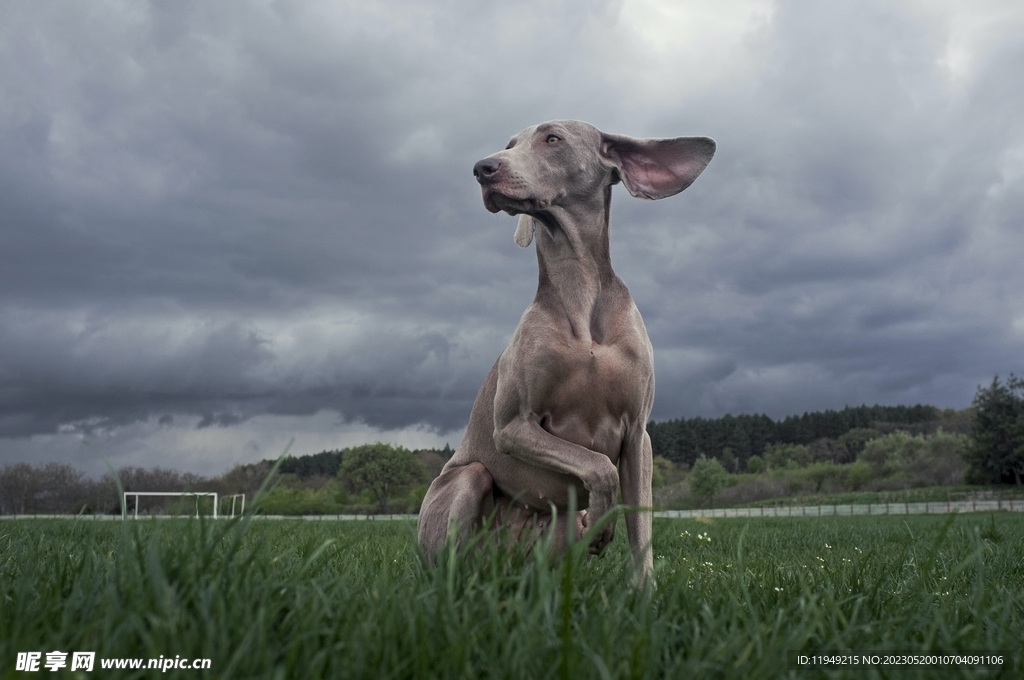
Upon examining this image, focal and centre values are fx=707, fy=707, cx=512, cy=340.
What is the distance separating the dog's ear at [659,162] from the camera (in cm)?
455

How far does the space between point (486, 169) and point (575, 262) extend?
0.78 meters

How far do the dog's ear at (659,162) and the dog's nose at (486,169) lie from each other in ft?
2.96

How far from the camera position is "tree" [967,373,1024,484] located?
65438 mm

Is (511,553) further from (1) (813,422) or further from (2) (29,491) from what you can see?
(1) (813,422)

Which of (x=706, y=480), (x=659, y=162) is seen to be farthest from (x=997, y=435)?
(x=659, y=162)

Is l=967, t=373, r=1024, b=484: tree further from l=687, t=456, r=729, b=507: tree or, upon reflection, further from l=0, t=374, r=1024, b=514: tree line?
l=687, t=456, r=729, b=507: tree

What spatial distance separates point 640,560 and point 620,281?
2.16 metres

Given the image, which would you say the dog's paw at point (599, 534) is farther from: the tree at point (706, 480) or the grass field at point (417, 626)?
the tree at point (706, 480)

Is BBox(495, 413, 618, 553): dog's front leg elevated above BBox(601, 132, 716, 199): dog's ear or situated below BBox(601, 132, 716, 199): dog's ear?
below

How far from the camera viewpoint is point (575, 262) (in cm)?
428

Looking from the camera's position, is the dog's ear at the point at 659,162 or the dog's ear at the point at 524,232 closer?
the dog's ear at the point at 659,162

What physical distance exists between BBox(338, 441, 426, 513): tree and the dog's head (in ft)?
225

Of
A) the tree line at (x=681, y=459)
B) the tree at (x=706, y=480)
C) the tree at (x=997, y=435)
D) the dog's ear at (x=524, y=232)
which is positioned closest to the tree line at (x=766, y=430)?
the tree line at (x=681, y=459)

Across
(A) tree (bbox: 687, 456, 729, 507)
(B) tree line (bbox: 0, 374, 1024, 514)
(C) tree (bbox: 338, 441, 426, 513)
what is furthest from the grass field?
(A) tree (bbox: 687, 456, 729, 507)
